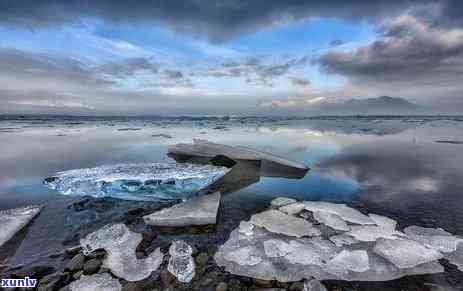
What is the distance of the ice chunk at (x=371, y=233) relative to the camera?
3754 mm

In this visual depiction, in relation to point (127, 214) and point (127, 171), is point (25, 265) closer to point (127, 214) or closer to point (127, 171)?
point (127, 214)

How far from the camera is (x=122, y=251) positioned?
3461mm

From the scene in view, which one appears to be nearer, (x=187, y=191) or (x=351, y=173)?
(x=187, y=191)

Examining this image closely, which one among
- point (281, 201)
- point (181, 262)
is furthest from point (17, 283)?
point (281, 201)

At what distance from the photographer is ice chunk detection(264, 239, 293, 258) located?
3366mm

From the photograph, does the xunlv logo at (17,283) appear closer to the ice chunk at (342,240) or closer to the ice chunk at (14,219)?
the ice chunk at (14,219)

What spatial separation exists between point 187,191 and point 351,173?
568 cm

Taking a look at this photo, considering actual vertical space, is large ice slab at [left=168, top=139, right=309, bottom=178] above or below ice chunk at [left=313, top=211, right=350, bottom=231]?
above

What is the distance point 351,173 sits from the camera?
7.91 meters

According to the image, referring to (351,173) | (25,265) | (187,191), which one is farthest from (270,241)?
(351,173)

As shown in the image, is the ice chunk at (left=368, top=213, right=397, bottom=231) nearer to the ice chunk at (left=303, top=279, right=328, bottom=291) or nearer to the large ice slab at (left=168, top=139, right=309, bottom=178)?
the ice chunk at (left=303, top=279, right=328, bottom=291)

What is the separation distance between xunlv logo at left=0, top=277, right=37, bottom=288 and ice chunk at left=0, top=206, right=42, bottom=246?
115cm

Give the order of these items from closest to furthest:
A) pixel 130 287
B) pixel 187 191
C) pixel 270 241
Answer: pixel 130 287, pixel 270 241, pixel 187 191

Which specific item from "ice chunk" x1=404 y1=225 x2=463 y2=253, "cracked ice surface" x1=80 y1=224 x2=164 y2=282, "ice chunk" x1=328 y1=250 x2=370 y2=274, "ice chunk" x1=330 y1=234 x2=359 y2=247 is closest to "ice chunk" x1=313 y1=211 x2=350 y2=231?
"ice chunk" x1=330 y1=234 x2=359 y2=247
